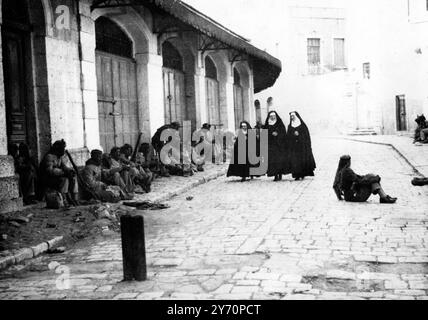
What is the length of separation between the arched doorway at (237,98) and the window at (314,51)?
16600 millimetres

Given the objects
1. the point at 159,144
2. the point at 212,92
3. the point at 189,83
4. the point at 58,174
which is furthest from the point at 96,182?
the point at 212,92

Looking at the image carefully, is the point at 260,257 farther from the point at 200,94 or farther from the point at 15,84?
the point at 200,94

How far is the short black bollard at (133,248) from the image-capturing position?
470cm

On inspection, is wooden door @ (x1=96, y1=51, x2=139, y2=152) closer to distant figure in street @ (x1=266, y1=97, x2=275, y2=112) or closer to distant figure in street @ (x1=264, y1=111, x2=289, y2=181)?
distant figure in street @ (x1=264, y1=111, x2=289, y2=181)

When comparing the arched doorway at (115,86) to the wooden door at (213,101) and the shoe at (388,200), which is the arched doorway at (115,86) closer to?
the wooden door at (213,101)

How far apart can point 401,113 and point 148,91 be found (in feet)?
76.5

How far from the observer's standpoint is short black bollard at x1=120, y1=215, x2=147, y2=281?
185 inches

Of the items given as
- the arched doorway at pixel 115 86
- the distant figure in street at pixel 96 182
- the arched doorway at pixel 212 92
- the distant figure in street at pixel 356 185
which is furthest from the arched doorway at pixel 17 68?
the arched doorway at pixel 212 92

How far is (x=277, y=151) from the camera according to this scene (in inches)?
505

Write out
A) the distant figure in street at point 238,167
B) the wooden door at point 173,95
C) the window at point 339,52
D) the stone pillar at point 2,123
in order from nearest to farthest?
the stone pillar at point 2,123, the distant figure in street at point 238,167, the wooden door at point 173,95, the window at point 339,52

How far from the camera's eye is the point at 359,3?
32938 millimetres

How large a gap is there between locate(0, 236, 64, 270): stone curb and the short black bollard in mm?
1602

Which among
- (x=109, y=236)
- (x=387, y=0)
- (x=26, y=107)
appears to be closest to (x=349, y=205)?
(x=109, y=236)
